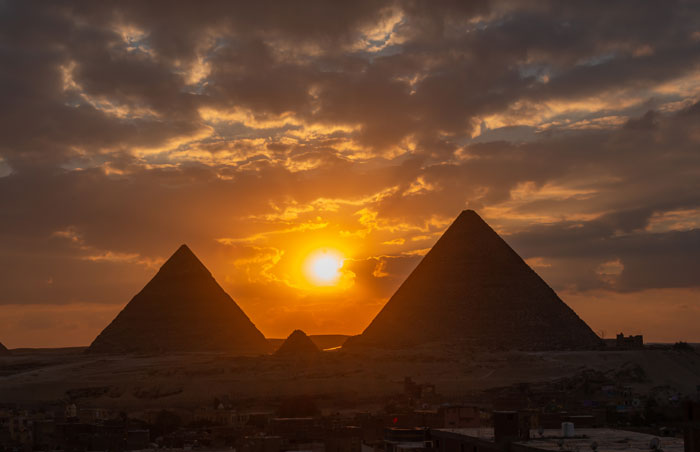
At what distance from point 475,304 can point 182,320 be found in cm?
2779

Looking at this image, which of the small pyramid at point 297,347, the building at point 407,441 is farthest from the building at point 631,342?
the building at point 407,441

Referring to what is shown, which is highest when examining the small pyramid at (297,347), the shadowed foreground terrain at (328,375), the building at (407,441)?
the small pyramid at (297,347)

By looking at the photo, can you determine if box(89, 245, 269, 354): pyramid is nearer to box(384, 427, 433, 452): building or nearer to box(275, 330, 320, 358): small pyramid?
box(275, 330, 320, 358): small pyramid

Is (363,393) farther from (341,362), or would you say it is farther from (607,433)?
(607,433)

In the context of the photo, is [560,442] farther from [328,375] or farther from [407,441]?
[328,375]

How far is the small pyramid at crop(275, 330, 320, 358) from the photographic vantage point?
271ft

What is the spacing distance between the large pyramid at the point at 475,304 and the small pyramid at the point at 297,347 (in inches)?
348

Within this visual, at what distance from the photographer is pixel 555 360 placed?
76.9 meters

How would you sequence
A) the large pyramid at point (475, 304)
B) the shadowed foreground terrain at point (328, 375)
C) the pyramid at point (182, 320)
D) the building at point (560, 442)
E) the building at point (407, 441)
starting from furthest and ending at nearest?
the pyramid at point (182, 320), the large pyramid at point (475, 304), the shadowed foreground terrain at point (328, 375), the building at point (407, 441), the building at point (560, 442)

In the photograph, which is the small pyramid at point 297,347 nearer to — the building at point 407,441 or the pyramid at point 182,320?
the pyramid at point 182,320

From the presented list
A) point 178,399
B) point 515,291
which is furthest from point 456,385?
point 515,291

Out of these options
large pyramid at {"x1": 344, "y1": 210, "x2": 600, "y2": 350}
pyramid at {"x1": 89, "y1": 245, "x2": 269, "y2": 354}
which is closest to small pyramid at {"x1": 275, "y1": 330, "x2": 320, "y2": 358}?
large pyramid at {"x1": 344, "y1": 210, "x2": 600, "y2": 350}

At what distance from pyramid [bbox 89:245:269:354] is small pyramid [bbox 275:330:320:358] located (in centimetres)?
1163

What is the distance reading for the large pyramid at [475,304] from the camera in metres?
95.6
